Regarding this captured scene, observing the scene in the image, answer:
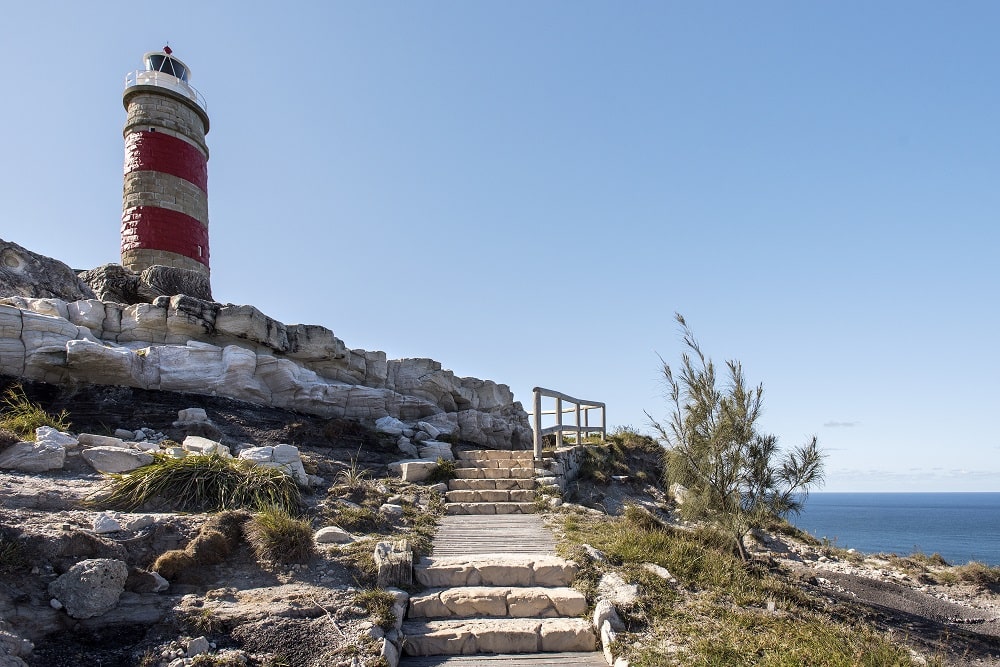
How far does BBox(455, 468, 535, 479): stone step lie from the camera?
32.3ft

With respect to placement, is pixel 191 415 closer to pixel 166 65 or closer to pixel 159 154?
pixel 159 154

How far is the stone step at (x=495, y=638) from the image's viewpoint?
459 cm

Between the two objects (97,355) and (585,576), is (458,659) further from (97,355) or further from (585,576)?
(97,355)

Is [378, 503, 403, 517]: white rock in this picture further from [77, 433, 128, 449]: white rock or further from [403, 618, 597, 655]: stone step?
[77, 433, 128, 449]: white rock

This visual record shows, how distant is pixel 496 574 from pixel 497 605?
0.48m

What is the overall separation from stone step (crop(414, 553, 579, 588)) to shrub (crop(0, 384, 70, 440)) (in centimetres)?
534

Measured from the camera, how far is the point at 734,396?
7746 millimetres

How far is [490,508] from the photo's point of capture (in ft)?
28.2

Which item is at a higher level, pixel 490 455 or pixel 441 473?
pixel 490 455

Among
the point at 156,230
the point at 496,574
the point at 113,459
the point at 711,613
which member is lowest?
the point at 711,613

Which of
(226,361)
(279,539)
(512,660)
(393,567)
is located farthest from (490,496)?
(226,361)

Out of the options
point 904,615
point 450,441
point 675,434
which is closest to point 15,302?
point 450,441

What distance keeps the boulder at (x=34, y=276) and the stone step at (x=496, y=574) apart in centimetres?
1045

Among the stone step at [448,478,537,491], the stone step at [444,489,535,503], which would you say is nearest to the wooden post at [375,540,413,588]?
the stone step at [444,489,535,503]
